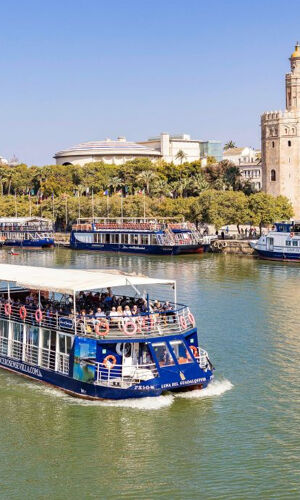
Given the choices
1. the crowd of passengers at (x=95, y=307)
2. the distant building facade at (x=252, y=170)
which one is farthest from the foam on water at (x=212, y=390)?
the distant building facade at (x=252, y=170)

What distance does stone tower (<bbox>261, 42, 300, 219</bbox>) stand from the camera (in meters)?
126

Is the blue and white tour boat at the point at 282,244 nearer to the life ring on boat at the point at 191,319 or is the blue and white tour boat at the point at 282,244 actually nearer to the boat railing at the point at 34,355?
the life ring on boat at the point at 191,319

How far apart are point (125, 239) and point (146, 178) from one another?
133 feet

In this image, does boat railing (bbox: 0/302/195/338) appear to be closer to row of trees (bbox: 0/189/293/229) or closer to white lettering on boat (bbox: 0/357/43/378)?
white lettering on boat (bbox: 0/357/43/378)

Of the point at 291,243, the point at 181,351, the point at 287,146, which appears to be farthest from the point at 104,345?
the point at 287,146

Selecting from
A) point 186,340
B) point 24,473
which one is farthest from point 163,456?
point 186,340

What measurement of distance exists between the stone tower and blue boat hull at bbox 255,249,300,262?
109 feet

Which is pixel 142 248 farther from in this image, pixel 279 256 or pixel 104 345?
pixel 104 345

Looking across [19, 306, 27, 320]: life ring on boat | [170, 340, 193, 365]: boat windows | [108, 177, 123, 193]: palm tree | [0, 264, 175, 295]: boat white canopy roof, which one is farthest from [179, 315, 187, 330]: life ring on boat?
[108, 177, 123, 193]: palm tree

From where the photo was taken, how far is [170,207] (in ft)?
414

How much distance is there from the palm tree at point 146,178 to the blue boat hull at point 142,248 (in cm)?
3395

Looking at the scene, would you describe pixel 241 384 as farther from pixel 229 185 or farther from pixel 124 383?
pixel 229 185

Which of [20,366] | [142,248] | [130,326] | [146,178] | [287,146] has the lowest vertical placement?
[20,366]

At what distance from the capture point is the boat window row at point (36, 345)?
3275 centimetres
